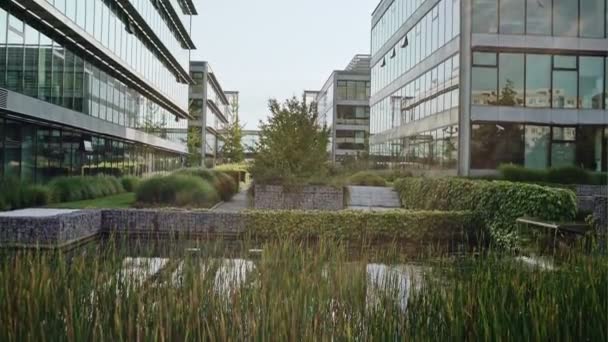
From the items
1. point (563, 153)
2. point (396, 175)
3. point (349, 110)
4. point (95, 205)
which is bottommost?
point (95, 205)

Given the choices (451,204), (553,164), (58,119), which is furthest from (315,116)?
(553,164)

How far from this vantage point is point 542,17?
22750mm

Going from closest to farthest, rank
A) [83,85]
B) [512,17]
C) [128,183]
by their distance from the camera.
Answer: [83,85], [512,17], [128,183]

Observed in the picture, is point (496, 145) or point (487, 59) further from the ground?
point (487, 59)

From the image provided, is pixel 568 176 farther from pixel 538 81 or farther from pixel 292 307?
pixel 292 307

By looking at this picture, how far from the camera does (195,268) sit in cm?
389

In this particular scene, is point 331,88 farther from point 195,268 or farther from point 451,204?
point 195,268

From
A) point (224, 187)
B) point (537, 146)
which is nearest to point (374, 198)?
point (224, 187)

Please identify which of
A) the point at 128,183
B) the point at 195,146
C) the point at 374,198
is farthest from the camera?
the point at 195,146

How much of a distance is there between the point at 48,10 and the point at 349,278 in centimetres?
1679

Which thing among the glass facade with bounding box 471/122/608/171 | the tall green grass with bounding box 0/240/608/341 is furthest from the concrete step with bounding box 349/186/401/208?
the tall green grass with bounding box 0/240/608/341

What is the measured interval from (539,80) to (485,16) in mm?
A: 3507

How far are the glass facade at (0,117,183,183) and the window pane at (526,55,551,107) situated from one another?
18678mm

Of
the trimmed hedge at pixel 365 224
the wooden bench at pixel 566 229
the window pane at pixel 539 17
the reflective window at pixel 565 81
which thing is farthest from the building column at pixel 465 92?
the wooden bench at pixel 566 229
